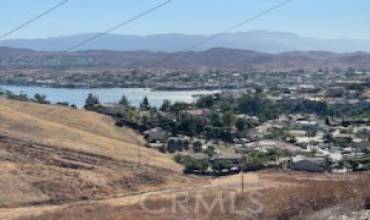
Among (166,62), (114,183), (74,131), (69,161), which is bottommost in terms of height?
(114,183)

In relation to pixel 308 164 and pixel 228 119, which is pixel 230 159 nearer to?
pixel 308 164

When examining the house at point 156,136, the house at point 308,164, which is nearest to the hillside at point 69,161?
the house at point 156,136

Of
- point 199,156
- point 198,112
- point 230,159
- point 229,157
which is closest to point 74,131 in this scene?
point 199,156

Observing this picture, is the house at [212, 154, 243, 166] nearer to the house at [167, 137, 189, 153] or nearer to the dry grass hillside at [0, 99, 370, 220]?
the dry grass hillside at [0, 99, 370, 220]

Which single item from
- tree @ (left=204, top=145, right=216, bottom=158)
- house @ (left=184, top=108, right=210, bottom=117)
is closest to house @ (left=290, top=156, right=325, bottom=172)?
tree @ (left=204, top=145, right=216, bottom=158)

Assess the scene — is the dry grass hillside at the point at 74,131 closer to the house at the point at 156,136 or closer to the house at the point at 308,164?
the house at the point at 156,136

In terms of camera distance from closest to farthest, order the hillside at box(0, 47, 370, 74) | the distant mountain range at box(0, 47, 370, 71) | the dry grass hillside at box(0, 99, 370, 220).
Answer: the dry grass hillside at box(0, 99, 370, 220), the hillside at box(0, 47, 370, 74), the distant mountain range at box(0, 47, 370, 71)
